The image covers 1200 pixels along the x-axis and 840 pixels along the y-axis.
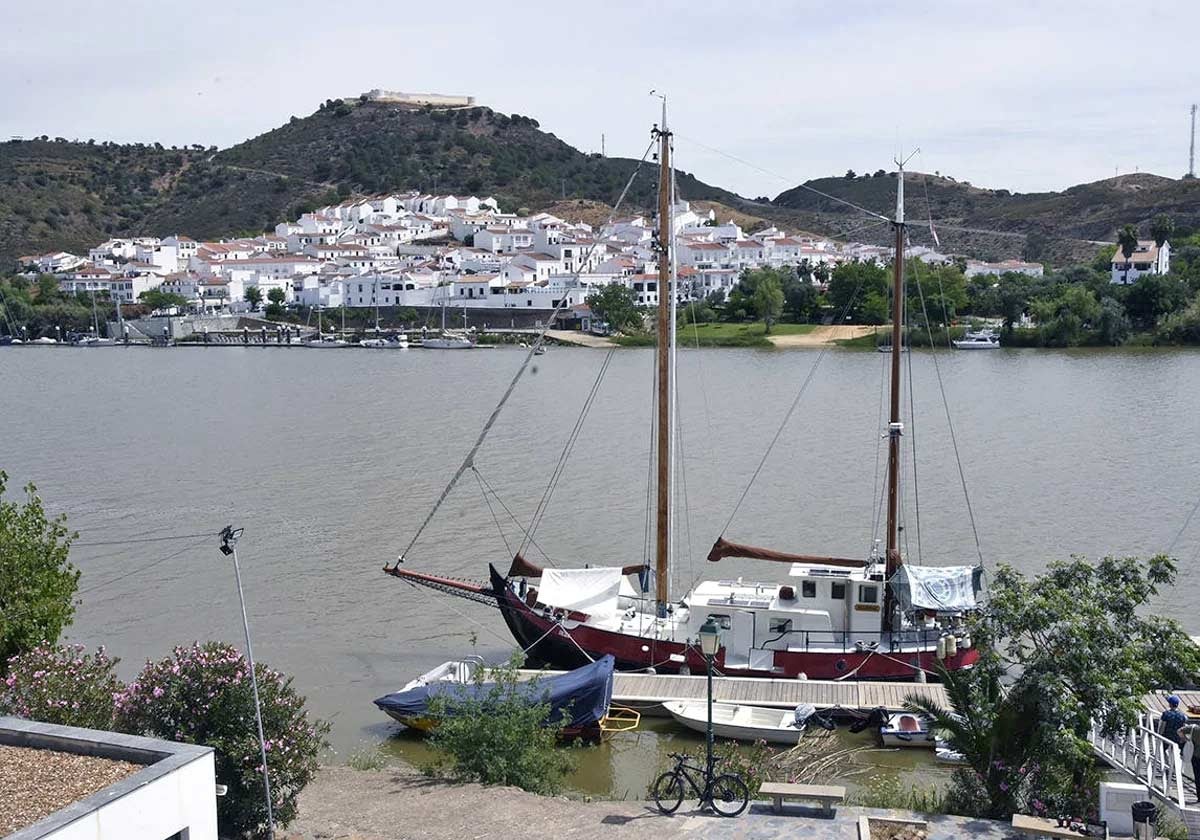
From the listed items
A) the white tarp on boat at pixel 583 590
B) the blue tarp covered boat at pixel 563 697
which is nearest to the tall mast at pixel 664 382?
the white tarp on boat at pixel 583 590

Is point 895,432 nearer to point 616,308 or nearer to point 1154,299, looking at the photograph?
point 1154,299

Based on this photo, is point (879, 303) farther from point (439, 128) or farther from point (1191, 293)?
point (439, 128)

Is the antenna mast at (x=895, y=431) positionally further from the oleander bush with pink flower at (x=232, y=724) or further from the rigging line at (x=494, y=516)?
the oleander bush with pink flower at (x=232, y=724)

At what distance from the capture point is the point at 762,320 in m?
69.4

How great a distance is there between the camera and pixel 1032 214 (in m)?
116

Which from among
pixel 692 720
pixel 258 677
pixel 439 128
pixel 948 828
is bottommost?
pixel 692 720

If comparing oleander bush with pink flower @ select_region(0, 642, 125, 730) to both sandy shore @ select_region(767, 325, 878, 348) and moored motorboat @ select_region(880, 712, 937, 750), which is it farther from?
sandy shore @ select_region(767, 325, 878, 348)

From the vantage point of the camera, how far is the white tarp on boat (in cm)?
1535

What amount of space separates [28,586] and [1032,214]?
116 m

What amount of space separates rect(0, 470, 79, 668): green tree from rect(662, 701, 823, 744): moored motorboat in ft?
21.1

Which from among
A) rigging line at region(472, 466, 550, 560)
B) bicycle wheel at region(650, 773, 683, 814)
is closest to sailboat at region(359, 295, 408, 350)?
rigging line at region(472, 466, 550, 560)

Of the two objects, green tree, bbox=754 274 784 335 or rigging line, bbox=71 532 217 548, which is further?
green tree, bbox=754 274 784 335

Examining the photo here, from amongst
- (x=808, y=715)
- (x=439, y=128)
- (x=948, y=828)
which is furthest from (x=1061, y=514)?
(x=439, y=128)

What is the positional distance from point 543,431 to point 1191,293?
39209 millimetres
